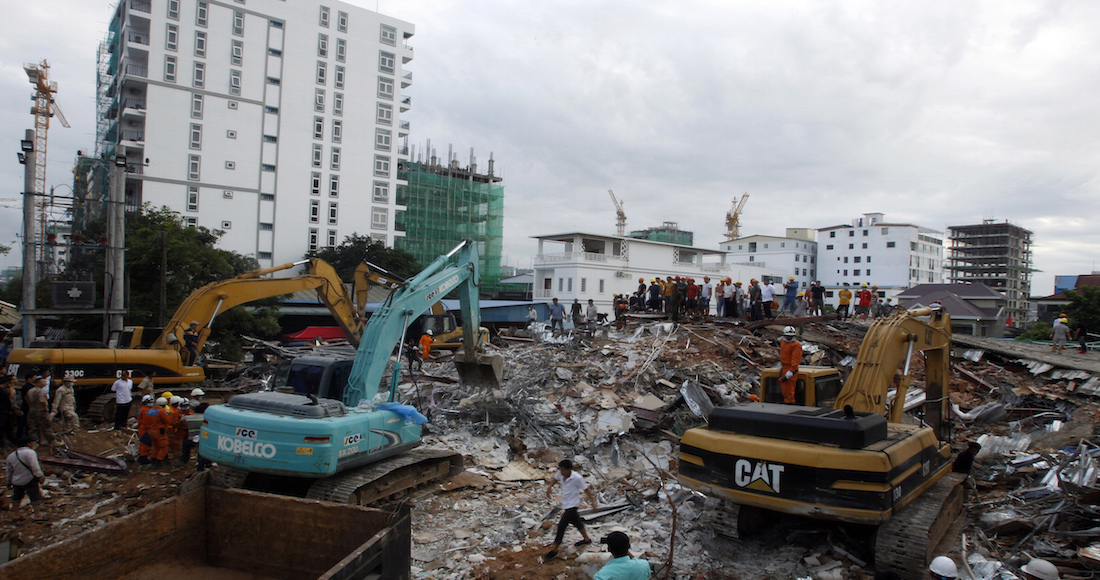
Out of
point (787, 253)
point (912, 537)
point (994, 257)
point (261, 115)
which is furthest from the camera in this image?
point (994, 257)

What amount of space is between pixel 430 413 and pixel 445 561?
638 centimetres

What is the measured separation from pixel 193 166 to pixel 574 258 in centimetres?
2838

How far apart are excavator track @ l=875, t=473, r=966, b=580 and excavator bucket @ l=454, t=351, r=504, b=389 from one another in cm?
788

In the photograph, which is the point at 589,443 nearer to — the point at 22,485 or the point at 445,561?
the point at 445,561

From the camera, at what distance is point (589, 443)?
1159cm

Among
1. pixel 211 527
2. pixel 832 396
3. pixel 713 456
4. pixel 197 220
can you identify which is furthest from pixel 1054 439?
pixel 197 220

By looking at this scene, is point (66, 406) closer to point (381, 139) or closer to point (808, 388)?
point (808, 388)

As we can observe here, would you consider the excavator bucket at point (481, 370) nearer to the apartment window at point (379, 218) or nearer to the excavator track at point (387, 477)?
the excavator track at point (387, 477)

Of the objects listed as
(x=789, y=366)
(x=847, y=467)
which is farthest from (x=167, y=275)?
(x=847, y=467)

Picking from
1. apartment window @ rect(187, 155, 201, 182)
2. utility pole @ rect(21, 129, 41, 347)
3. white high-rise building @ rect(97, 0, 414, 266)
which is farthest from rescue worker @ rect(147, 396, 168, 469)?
apartment window @ rect(187, 155, 201, 182)

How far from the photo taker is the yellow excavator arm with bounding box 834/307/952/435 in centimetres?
723

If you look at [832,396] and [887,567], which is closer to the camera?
[887,567]

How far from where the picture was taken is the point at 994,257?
9419 cm

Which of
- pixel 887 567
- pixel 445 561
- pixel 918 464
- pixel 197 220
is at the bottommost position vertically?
pixel 445 561
